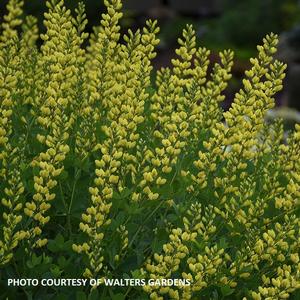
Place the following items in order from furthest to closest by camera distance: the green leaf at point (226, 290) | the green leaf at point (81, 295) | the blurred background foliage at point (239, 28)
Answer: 1. the blurred background foliage at point (239, 28)
2. the green leaf at point (226, 290)
3. the green leaf at point (81, 295)

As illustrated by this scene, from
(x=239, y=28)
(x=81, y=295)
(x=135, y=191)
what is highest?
(x=239, y=28)

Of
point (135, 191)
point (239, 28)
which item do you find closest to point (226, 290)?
point (135, 191)

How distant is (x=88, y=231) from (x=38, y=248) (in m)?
0.46

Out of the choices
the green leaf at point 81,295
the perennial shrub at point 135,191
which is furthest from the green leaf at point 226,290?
the green leaf at point 81,295

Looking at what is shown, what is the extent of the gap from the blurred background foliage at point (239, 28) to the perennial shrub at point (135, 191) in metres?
6.18

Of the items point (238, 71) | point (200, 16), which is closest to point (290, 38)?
point (238, 71)

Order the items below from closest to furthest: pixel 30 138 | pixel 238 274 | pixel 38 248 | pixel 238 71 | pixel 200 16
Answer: pixel 238 274 → pixel 38 248 → pixel 30 138 → pixel 238 71 → pixel 200 16

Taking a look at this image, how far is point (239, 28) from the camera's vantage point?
53.4ft

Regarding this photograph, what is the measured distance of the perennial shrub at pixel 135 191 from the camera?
265 centimetres

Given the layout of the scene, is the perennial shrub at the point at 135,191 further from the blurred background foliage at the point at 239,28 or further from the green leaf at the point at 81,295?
the blurred background foliage at the point at 239,28

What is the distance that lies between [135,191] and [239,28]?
13818 mm

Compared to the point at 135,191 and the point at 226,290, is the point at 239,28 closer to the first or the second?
→ the point at 135,191

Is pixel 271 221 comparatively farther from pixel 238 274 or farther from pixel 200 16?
pixel 200 16

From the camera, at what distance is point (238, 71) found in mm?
13680
